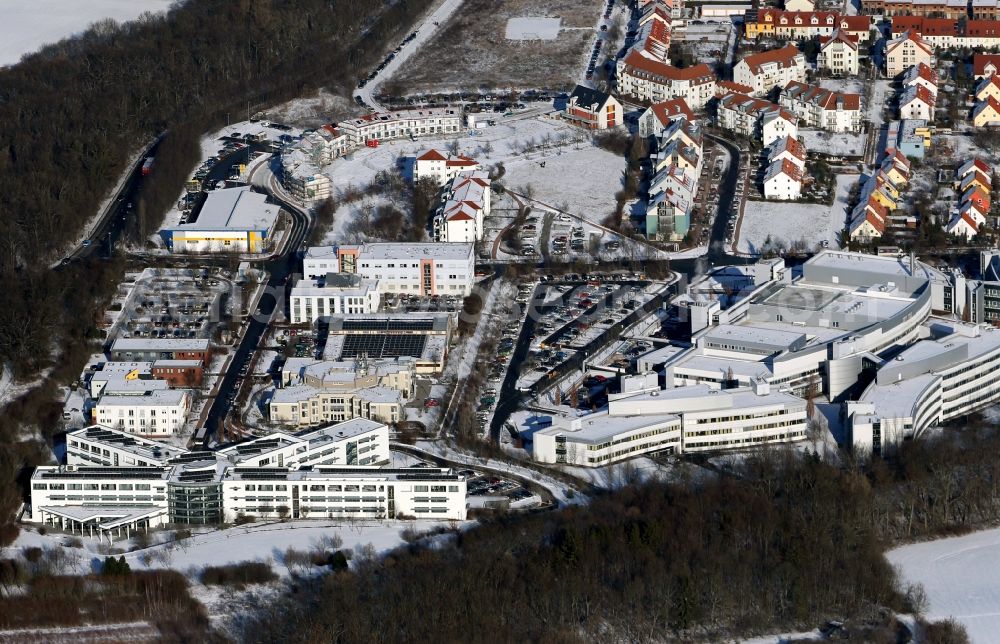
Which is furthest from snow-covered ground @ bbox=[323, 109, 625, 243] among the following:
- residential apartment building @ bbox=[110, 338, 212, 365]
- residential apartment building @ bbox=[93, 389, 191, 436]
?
residential apartment building @ bbox=[93, 389, 191, 436]

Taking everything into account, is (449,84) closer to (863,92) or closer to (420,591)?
(863,92)

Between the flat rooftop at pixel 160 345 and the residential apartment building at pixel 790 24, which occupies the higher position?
the residential apartment building at pixel 790 24

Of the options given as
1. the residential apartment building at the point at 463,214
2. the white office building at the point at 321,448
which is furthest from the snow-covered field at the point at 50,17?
the white office building at the point at 321,448

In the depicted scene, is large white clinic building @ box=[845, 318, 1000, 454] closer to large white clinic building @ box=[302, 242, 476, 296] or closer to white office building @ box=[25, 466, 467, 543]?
white office building @ box=[25, 466, 467, 543]

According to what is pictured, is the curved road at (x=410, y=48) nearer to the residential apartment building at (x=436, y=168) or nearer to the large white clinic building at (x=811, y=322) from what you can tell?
the residential apartment building at (x=436, y=168)

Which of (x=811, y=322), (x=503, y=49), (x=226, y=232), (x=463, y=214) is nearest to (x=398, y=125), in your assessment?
(x=463, y=214)

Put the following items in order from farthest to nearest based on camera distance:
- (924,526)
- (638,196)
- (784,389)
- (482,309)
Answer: (638,196) → (482,309) → (784,389) → (924,526)

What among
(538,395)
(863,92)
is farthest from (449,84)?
(538,395)
